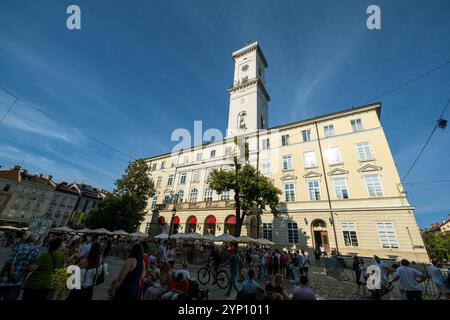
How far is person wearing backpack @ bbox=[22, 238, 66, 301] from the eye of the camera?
11.7 ft

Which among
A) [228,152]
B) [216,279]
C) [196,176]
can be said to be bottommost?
[216,279]

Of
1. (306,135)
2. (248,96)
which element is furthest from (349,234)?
(248,96)

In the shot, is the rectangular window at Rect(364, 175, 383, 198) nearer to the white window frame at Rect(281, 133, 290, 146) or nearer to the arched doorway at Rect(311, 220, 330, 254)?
the arched doorway at Rect(311, 220, 330, 254)

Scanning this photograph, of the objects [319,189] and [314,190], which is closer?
[319,189]

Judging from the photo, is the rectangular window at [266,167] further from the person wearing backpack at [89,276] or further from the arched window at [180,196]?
the person wearing backpack at [89,276]

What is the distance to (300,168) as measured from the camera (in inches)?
987

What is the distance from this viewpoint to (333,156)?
2344cm

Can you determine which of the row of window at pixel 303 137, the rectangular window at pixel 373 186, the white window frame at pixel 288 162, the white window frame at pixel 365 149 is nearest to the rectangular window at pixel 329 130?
the row of window at pixel 303 137

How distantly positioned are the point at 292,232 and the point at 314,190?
225 inches

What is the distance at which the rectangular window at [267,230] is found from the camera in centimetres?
2334

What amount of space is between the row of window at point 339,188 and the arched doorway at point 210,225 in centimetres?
1073

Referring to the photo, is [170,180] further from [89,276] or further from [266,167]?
[89,276]
